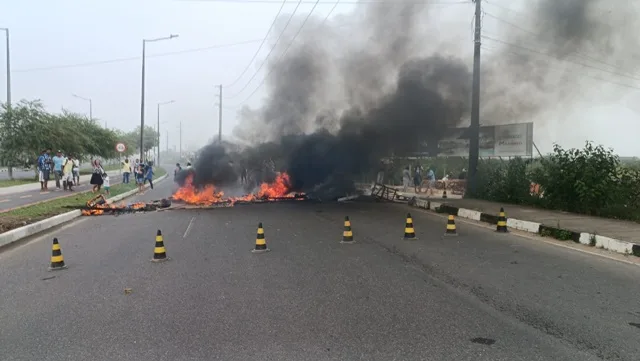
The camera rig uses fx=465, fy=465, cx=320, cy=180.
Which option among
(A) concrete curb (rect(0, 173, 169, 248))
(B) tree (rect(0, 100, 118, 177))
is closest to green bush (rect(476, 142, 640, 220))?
(A) concrete curb (rect(0, 173, 169, 248))

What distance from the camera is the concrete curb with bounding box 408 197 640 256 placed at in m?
7.19

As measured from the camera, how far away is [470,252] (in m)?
6.90

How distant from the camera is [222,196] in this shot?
1647 cm

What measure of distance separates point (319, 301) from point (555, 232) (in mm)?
6015

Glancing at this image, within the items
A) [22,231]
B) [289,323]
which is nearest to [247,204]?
[22,231]

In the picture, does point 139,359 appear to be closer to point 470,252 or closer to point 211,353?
point 211,353

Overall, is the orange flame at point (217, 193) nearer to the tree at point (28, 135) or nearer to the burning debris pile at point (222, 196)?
the burning debris pile at point (222, 196)

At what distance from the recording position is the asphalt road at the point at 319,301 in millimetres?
3379

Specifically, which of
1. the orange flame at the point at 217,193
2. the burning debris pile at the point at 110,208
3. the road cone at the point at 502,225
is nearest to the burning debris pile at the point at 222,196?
the orange flame at the point at 217,193

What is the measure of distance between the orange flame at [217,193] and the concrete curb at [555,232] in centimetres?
629

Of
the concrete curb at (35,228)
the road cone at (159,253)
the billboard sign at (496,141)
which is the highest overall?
the billboard sign at (496,141)

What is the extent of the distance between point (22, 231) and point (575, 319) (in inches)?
362

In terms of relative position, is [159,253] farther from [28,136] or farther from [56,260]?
[28,136]

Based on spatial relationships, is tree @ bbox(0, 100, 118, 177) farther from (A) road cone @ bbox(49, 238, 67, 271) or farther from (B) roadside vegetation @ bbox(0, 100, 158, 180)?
(A) road cone @ bbox(49, 238, 67, 271)
